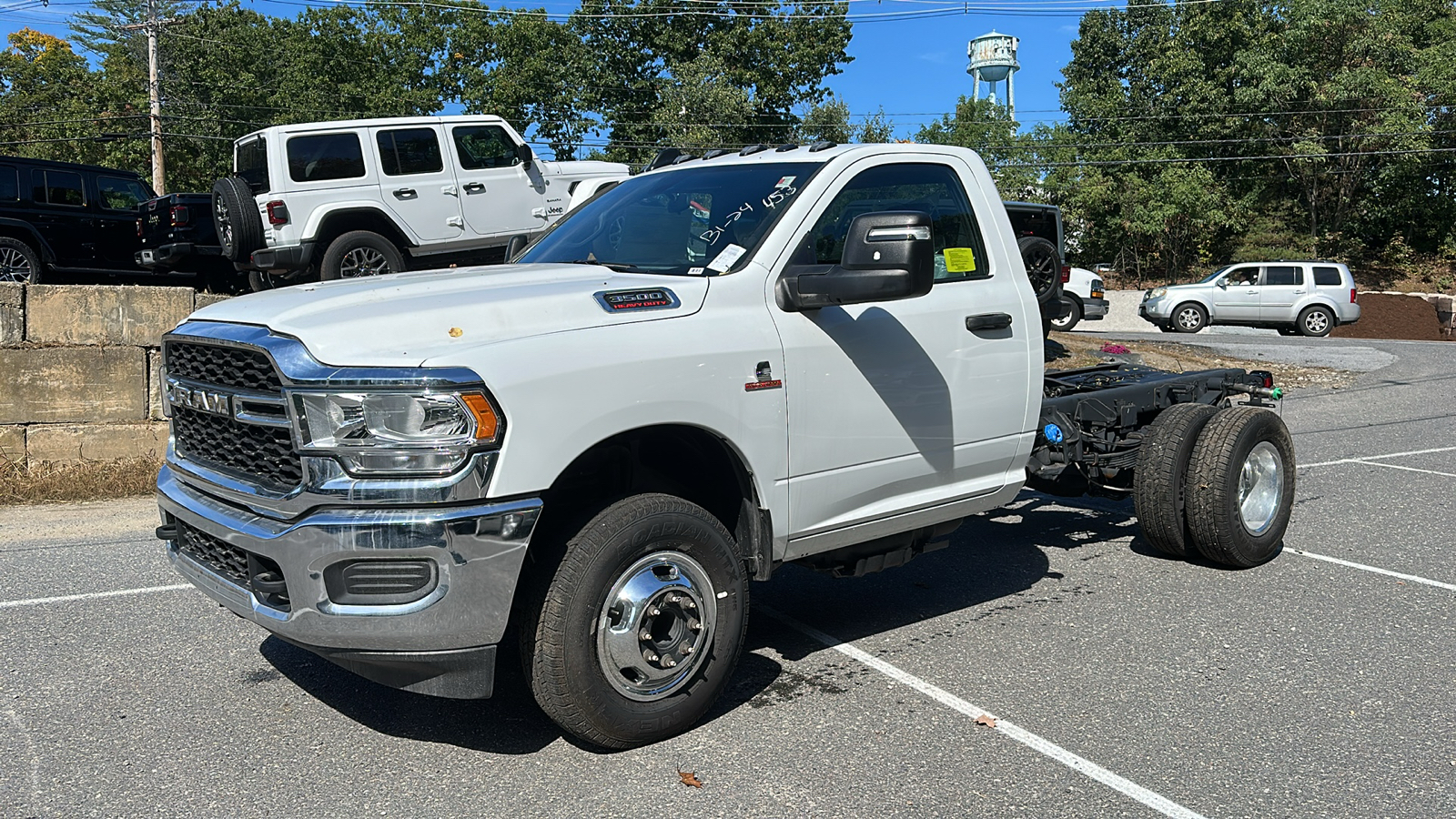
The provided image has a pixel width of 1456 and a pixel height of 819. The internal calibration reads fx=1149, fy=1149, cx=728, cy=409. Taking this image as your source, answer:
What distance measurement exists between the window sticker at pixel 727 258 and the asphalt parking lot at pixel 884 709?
5.50 feet

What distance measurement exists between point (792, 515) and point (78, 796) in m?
2.55

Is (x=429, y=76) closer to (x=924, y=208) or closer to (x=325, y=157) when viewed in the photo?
(x=325, y=157)

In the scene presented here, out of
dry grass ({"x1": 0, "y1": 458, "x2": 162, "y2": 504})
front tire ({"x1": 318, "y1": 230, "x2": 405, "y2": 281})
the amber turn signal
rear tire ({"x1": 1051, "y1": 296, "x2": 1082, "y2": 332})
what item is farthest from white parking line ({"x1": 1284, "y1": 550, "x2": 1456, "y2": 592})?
rear tire ({"x1": 1051, "y1": 296, "x2": 1082, "y2": 332})

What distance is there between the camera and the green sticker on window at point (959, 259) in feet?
16.6

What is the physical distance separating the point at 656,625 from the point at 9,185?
1383 cm

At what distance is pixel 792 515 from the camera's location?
4348mm

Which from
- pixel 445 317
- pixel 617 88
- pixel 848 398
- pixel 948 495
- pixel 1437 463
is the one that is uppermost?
pixel 617 88

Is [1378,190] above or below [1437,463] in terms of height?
above

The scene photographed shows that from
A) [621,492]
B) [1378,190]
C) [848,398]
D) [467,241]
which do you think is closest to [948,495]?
[848,398]

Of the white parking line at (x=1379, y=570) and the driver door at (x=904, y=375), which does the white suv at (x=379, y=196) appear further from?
the white parking line at (x=1379, y=570)

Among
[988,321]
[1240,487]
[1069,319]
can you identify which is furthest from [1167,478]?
[1069,319]

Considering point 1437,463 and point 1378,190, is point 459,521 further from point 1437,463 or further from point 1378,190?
point 1378,190

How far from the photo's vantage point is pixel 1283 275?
28.9 meters

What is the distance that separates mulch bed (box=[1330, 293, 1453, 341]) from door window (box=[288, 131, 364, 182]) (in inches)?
1038
